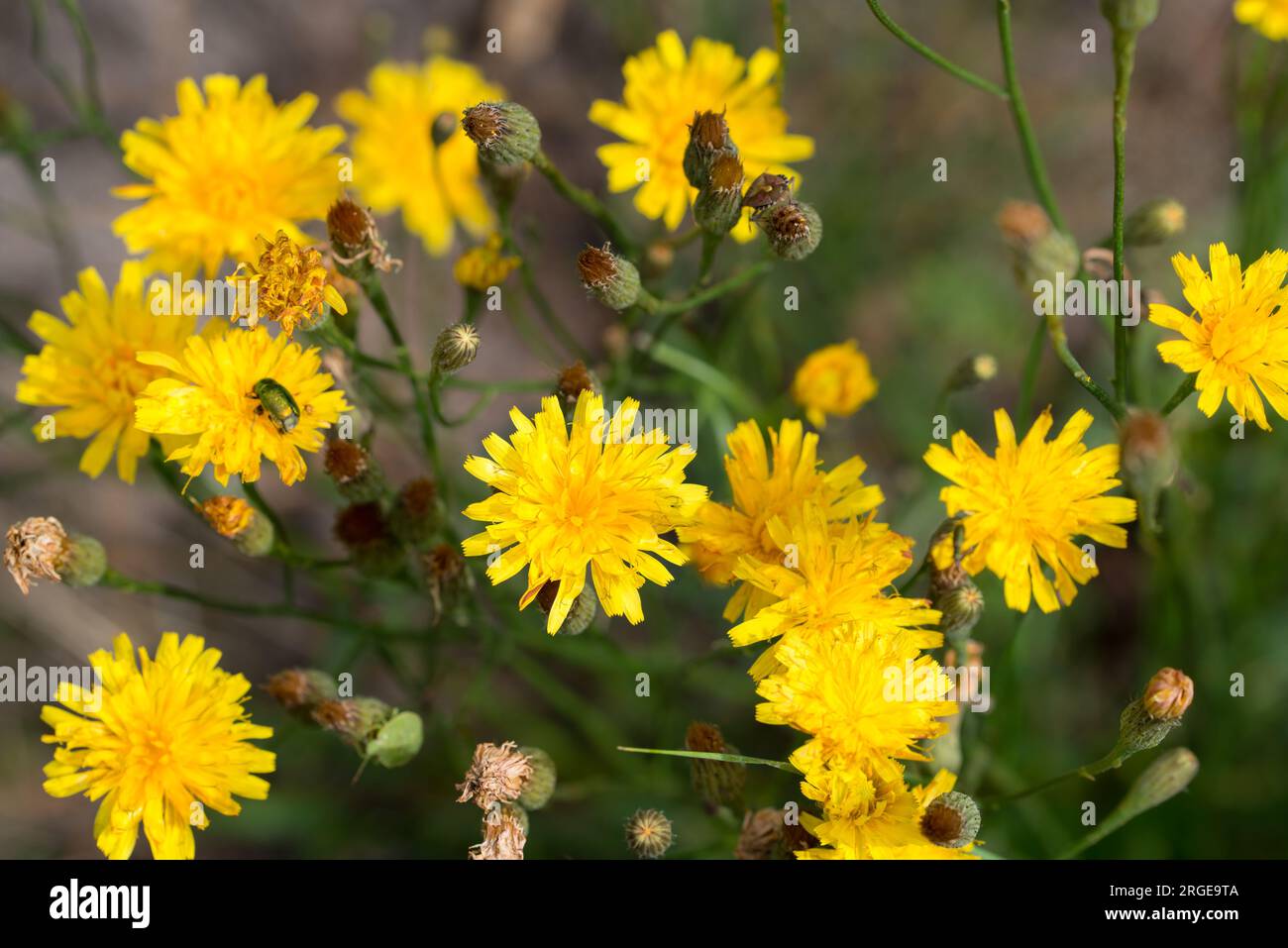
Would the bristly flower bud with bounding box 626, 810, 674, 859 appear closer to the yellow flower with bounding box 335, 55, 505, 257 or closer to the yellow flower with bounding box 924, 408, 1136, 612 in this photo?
the yellow flower with bounding box 924, 408, 1136, 612

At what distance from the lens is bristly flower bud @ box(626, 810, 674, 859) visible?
266cm

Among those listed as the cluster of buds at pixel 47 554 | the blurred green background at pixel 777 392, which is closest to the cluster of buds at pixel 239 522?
the cluster of buds at pixel 47 554

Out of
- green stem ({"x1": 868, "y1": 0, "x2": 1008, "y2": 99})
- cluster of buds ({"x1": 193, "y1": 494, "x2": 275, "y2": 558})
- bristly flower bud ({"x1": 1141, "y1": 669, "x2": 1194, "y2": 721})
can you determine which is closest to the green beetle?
cluster of buds ({"x1": 193, "y1": 494, "x2": 275, "y2": 558})

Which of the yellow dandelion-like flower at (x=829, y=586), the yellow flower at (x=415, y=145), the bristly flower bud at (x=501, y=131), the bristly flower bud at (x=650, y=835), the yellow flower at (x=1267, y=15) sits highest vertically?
the yellow flower at (x=415, y=145)

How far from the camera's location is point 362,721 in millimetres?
2865

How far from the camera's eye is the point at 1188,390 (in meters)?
2.69

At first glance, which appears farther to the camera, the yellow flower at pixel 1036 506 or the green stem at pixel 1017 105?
→ the green stem at pixel 1017 105

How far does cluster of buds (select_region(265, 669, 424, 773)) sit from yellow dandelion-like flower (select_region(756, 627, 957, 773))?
39.2 inches

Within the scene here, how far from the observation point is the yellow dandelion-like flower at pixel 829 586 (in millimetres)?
2613

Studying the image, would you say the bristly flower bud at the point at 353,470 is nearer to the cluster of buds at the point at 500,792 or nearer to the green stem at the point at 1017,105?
the cluster of buds at the point at 500,792

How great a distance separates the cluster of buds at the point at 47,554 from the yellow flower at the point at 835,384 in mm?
2211
